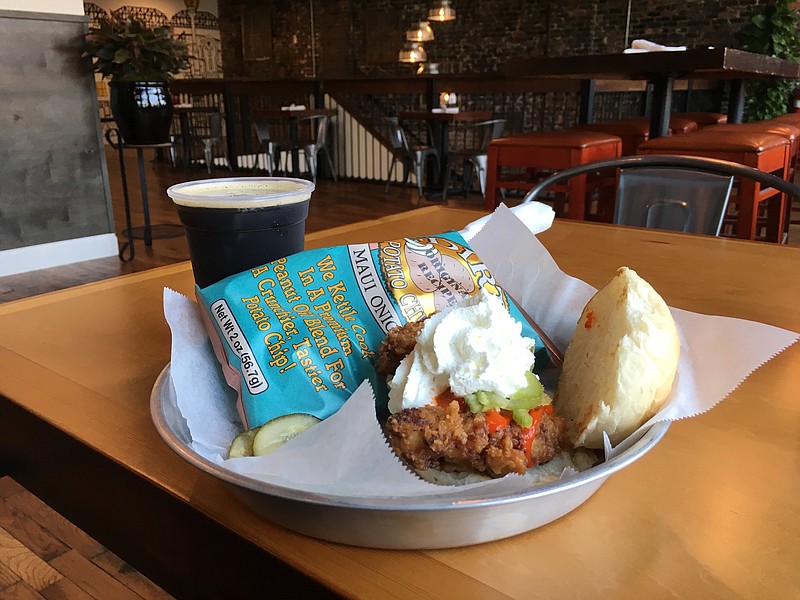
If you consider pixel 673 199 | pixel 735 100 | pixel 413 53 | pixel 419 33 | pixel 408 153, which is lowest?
pixel 408 153

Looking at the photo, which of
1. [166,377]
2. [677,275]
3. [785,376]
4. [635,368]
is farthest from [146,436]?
[677,275]

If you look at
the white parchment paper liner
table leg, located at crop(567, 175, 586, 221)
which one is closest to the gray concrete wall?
table leg, located at crop(567, 175, 586, 221)

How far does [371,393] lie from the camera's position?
0.39m

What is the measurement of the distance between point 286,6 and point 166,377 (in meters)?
12.3

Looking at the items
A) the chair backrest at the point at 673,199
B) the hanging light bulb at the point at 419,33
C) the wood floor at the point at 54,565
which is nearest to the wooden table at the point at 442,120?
the hanging light bulb at the point at 419,33

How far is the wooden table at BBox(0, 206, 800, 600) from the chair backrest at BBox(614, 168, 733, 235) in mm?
855

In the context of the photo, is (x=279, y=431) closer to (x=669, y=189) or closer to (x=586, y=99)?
(x=669, y=189)

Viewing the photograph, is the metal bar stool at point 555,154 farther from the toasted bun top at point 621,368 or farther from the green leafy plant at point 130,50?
the toasted bun top at point 621,368

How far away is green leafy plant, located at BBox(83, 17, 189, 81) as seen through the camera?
3.35 m

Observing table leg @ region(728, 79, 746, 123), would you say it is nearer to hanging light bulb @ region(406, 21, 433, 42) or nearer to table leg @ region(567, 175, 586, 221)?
table leg @ region(567, 175, 586, 221)

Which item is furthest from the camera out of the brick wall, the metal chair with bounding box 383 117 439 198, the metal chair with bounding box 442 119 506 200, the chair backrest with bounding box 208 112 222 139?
the chair backrest with bounding box 208 112 222 139

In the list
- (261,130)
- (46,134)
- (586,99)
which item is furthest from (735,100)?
(46,134)

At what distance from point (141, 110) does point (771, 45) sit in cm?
595

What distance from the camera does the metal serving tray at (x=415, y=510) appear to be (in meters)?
0.33
